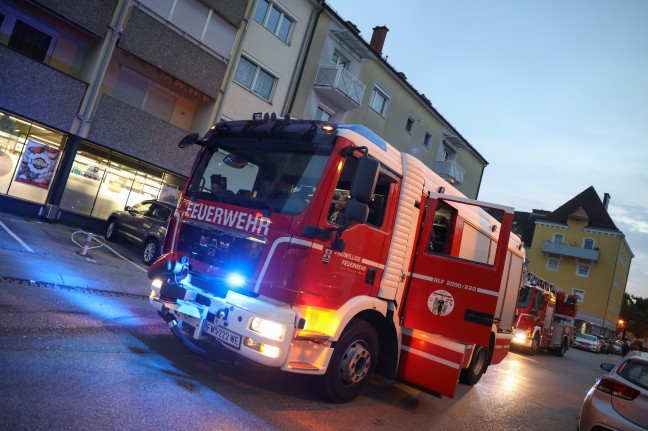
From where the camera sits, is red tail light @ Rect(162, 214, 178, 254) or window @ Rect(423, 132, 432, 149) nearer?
red tail light @ Rect(162, 214, 178, 254)

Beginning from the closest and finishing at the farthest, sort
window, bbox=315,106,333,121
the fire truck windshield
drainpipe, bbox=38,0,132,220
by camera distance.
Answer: the fire truck windshield → drainpipe, bbox=38,0,132,220 → window, bbox=315,106,333,121

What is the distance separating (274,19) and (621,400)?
18003 mm

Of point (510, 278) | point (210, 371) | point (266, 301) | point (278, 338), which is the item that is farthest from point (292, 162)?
point (510, 278)

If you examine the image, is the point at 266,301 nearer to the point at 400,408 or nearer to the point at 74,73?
the point at 400,408

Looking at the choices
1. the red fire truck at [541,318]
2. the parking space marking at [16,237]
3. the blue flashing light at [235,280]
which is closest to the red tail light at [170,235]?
the blue flashing light at [235,280]

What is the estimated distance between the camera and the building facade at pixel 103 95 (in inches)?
513

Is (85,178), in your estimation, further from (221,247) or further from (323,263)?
(323,263)

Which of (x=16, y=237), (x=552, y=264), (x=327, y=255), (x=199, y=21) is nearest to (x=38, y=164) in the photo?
(x=16, y=237)

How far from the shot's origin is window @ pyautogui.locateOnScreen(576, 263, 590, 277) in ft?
165

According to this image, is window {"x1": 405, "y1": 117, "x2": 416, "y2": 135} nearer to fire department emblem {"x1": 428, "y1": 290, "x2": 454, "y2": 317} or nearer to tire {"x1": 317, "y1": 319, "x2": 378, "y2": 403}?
fire department emblem {"x1": 428, "y1": 290, "x2": 454, "y2": 317}

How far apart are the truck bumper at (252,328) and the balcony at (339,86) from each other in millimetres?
16502

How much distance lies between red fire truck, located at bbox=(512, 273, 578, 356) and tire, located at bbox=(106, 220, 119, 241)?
13.7 meters

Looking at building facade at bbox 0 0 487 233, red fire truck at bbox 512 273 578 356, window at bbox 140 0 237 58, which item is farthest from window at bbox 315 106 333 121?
red fire truck at bbox 512 273 578 356

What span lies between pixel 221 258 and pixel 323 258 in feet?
3.90
